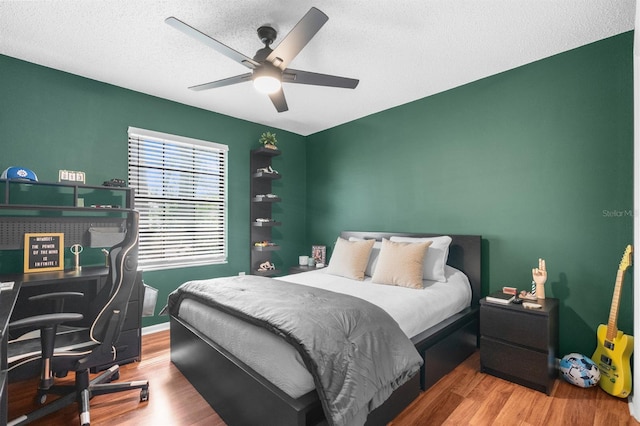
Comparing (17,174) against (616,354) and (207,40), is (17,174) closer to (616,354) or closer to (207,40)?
(207,40)

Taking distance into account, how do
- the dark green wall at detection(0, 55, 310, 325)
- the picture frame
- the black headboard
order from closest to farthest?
the dark green wall at detection(0, 55, 310, 325) → the black headboard → the picture frame

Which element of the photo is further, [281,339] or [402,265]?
[402,265]

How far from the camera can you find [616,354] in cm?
223

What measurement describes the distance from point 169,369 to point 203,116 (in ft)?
9.40

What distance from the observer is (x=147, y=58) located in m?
2.79

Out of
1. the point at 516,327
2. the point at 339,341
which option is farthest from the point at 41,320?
the point at 516,327

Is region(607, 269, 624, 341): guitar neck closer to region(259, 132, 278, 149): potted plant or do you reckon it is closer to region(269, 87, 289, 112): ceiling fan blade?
region(269, 87, 289, 112): ceiling fan blade

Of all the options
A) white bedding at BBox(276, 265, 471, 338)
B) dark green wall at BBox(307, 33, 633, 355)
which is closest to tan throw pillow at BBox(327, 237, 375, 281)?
white bedding at BBox(276, 265, 471, 338)

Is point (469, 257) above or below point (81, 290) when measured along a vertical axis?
above

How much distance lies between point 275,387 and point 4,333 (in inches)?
45.1

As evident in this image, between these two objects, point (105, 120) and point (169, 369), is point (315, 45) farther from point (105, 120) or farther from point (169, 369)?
point (169, 369)

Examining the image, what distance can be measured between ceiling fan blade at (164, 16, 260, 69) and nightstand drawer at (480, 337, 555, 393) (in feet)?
8.98

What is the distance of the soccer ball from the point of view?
7.50 feet

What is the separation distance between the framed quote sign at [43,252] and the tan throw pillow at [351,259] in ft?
8.27
